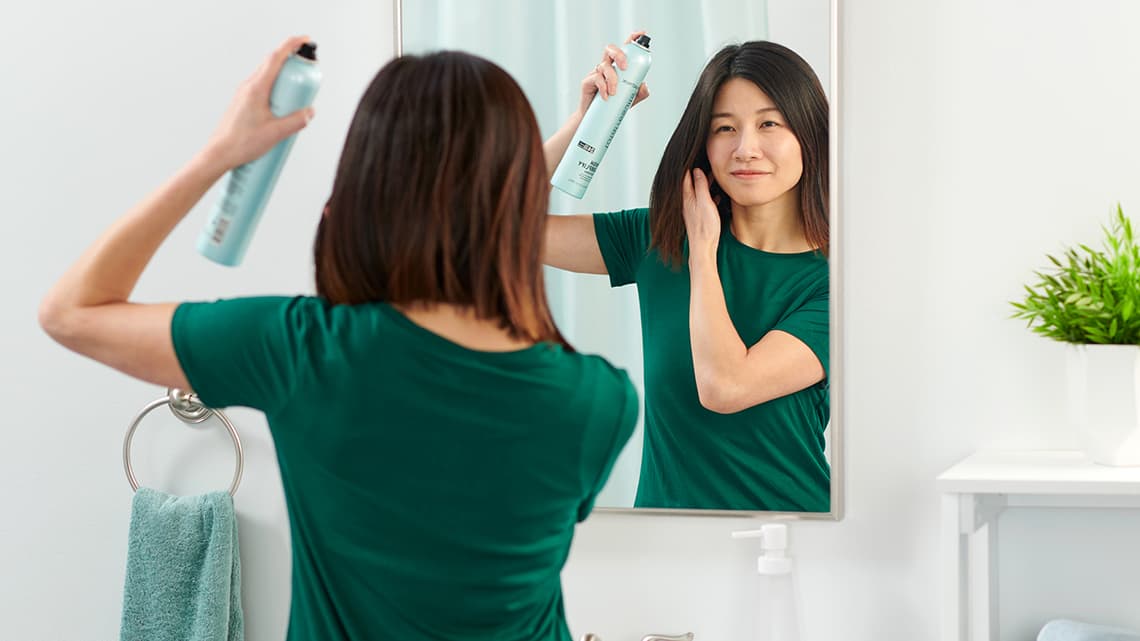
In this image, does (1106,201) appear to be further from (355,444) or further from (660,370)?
(355,444)

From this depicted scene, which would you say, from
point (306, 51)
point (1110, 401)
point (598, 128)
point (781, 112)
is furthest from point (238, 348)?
point (1110, 401)

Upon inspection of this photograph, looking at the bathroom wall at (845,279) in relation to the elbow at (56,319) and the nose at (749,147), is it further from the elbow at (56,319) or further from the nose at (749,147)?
the elbow at (56,319)

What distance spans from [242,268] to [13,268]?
323 mm

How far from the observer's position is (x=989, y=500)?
1226 mm

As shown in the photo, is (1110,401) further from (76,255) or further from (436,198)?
(76,255)

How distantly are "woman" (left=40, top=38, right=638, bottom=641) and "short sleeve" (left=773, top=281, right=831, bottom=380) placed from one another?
1.72 ft

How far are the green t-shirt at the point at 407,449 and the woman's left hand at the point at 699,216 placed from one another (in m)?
0.51

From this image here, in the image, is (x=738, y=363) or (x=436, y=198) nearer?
(x=436, y=198)

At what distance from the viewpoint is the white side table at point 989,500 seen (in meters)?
1.07

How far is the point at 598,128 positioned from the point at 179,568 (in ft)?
2.51

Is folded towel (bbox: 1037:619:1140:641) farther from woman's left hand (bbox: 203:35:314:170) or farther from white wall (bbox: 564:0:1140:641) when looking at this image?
woman's left hand (bbox: 203:35:314:170)

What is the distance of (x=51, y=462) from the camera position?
1.54 meters

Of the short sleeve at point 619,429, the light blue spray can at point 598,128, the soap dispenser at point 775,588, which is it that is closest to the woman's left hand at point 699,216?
the light blue spray can at point 598,128

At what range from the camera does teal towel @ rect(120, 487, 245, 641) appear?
144cm
